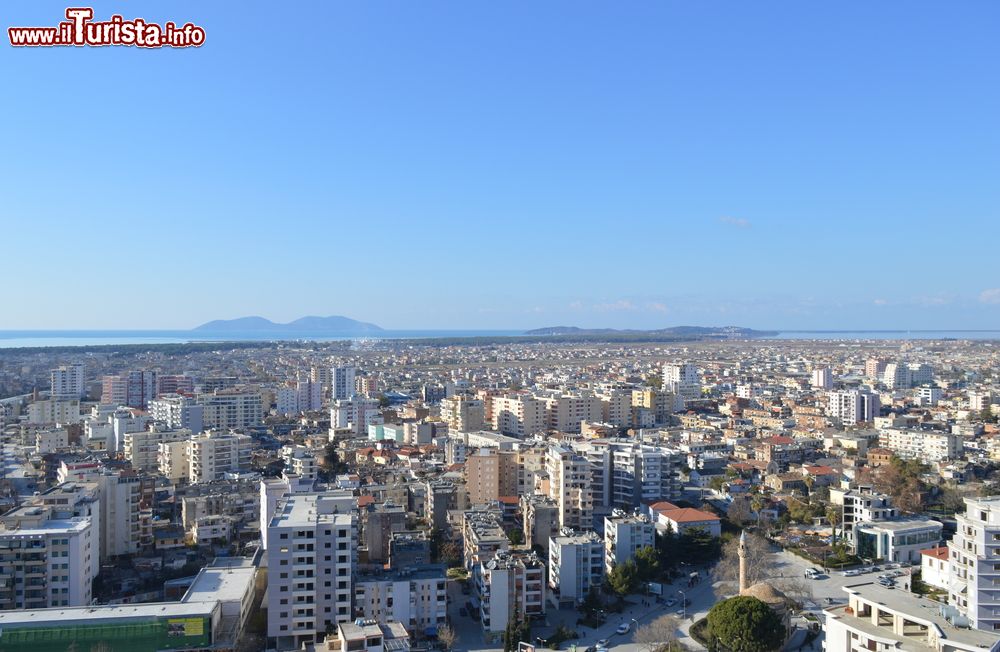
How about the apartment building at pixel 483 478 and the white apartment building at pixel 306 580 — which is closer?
the white apartment building at pixel 306 580

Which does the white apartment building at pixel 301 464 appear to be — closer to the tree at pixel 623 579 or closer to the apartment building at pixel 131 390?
the tree at pixel 623 579

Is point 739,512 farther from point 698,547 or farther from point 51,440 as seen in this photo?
point 51,440

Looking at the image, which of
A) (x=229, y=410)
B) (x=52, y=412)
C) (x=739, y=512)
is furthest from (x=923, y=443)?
(x=52, y=412)

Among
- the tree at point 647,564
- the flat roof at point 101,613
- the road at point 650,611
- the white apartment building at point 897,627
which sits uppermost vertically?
the white apartment building at point 897,627

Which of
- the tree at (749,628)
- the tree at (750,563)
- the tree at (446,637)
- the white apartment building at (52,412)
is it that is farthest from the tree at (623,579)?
the white apartment building at (52,412)

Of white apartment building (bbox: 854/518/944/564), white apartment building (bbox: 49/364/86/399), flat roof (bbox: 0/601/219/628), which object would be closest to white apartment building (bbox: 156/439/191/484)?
flat roof (bbox: 0/601/219/628)

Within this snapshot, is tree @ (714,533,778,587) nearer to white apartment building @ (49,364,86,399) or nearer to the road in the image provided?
the road
